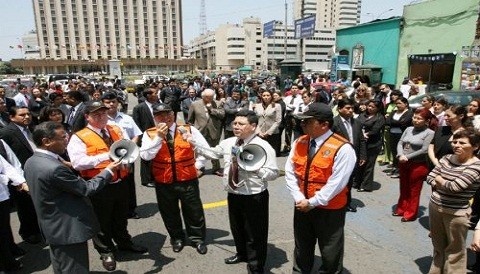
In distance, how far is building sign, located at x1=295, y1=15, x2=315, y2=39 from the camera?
27005 millimetres

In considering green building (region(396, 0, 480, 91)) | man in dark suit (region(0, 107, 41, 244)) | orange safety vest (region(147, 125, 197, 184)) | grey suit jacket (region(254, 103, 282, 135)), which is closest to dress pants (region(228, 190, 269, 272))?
orange safety vest (region(147, 125, 197, 184))

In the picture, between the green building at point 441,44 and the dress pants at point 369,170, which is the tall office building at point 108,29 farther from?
the dress pants at point 369,170

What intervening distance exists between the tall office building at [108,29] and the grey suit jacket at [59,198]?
12199 cm

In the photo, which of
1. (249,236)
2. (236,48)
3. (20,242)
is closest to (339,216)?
(249,236)

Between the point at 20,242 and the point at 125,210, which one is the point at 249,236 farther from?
the point at 20,242

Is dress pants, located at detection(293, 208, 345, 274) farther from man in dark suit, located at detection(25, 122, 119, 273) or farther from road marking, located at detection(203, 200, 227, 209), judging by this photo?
road marking, located at detection(203, 200, 227, 209)

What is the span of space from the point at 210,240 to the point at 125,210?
120 cm

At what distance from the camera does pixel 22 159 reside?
4.64 m

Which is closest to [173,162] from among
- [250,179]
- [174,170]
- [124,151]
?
[174,170]

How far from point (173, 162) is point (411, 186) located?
136 inches

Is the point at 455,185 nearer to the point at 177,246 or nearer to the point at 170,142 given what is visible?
the point at 170,142

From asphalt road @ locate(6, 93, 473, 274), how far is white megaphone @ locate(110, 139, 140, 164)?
135 cm

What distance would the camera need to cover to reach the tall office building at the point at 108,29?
110688mm

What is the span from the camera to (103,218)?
383 cm
